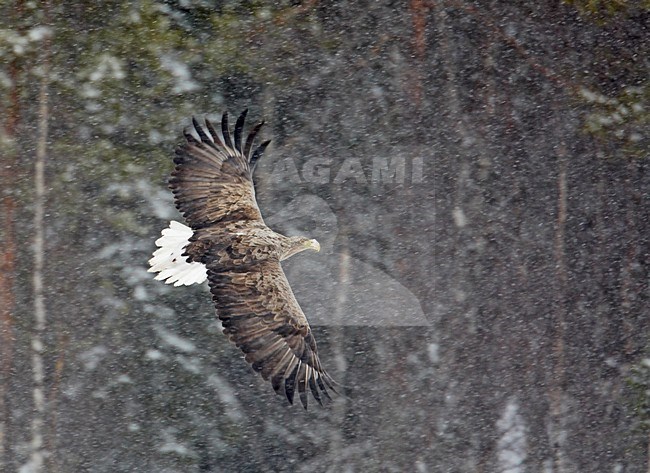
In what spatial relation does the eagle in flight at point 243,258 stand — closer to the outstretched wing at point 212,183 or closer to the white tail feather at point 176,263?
the outstretched wing at point 212,183

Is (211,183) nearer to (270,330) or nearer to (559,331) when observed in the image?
(270,330)

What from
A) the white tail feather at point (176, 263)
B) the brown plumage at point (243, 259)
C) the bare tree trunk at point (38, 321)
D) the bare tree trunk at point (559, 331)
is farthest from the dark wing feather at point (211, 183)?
the bare tree trunk at point (559, 331)

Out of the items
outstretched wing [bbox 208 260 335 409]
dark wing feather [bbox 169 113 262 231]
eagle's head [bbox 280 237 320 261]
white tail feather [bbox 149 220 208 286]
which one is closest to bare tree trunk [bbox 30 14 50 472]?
white tail feather [bbox 149 220 208 286]

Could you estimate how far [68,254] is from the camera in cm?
757

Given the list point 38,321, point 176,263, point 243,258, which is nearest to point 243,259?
point 243,258

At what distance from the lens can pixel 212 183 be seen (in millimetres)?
6145

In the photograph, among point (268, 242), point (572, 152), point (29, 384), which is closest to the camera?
point (268, 242)

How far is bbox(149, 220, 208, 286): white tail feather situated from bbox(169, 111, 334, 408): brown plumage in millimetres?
286

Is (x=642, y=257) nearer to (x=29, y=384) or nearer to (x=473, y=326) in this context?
(x=473, y=326)

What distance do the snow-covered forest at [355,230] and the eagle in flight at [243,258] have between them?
1441 mm

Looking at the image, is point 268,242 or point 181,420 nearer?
point 268,242

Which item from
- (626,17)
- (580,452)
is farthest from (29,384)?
(626,17)

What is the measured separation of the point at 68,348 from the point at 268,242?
2329mm

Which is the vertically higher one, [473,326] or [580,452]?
[473,326]
